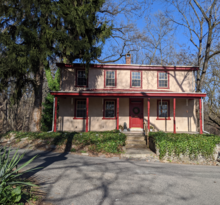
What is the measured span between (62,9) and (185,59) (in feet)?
60.3

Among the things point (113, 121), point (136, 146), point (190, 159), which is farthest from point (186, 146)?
point (113, 121)

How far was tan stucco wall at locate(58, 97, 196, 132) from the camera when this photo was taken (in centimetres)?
1488

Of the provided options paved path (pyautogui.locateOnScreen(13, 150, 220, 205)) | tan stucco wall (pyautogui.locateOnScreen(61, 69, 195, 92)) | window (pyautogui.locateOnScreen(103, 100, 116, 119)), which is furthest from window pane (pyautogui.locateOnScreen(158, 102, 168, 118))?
paved path (pyautogui.locateOnScreen(13, 150, 220, 205))

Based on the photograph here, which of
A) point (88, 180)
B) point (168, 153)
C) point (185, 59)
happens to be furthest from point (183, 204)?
point (185, 59)

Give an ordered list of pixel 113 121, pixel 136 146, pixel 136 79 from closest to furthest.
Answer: pixel 136 146
pixel 113 121
pixel 136 79

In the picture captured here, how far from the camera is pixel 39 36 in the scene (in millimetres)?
12625

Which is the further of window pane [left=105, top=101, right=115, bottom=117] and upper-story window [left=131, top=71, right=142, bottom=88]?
upper-story window [left=131, top=71, right=142, bottom=88]

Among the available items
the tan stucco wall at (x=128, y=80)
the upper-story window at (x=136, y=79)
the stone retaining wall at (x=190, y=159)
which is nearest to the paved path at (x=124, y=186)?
the stone retaining wall at (x=190, y=159)

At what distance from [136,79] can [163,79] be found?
7.41 ft

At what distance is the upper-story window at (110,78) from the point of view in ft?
50.2

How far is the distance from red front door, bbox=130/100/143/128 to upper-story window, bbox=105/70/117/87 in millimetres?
2160

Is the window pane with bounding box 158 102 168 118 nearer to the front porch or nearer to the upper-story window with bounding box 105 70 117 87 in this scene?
the front porch

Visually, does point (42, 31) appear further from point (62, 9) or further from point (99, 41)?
point (99, 41)

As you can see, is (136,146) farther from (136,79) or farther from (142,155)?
(136,79)
